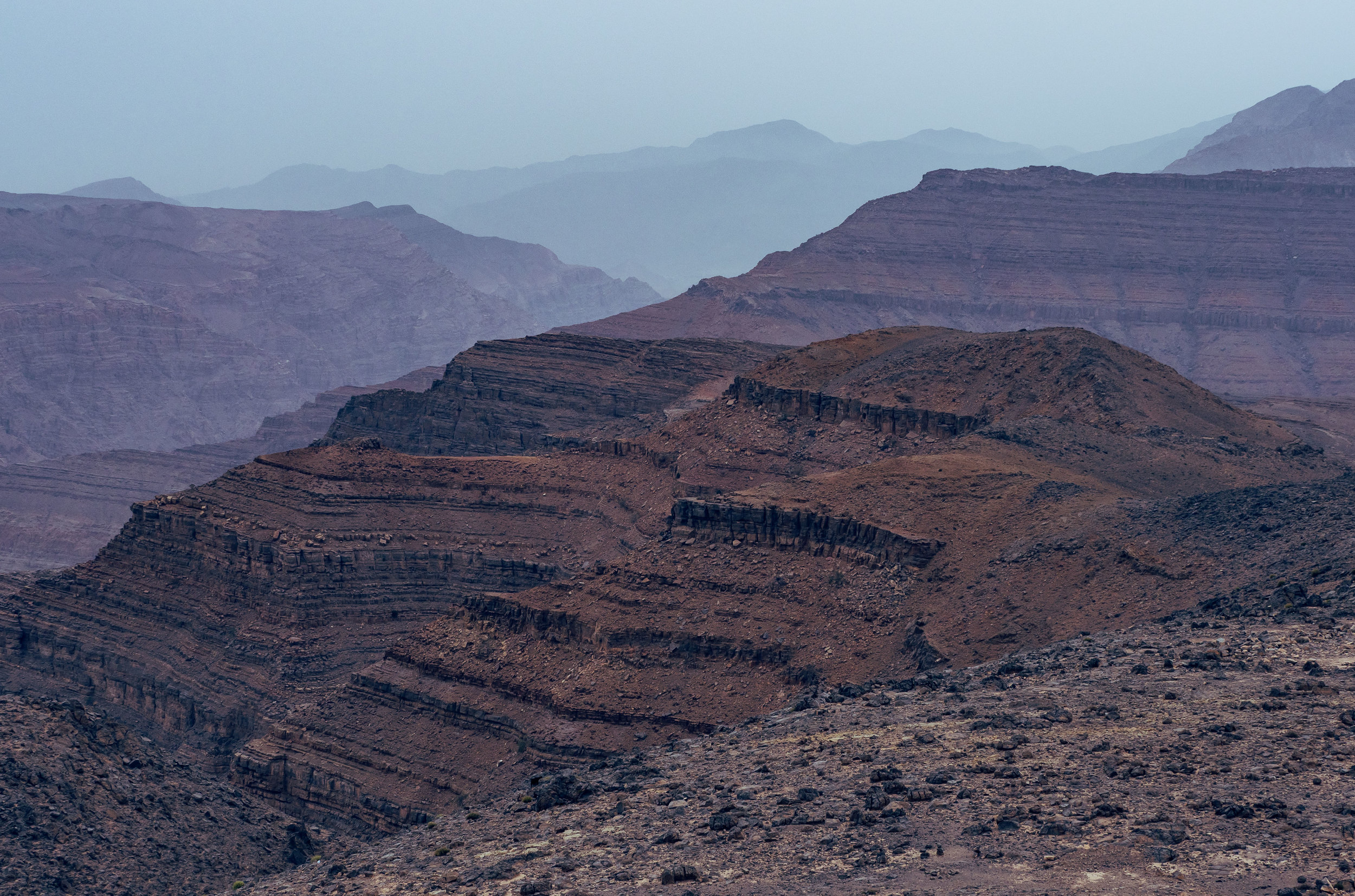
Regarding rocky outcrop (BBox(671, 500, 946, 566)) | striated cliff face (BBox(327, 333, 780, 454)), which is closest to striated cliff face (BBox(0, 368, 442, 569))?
striated cliff face (BBox(327, 333, 780, 454))

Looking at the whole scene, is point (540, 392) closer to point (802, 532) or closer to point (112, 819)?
point (802, 532)

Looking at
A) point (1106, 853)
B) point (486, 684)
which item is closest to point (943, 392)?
point (486, 684)

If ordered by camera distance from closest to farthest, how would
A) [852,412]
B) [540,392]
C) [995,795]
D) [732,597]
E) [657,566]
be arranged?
[995,795] < [732,597] < [657,566] < [852,412] < [540,392]

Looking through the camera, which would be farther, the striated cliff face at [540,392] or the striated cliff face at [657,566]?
the striated cliff face at [540,392]

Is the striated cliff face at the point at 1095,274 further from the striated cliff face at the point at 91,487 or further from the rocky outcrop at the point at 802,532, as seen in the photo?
the rocky outcrop at the point at 802,532

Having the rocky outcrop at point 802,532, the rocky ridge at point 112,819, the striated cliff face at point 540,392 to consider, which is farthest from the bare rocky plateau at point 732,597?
the striated cliff face at point 540,392

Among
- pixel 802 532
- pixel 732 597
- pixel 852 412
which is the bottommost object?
pixel 732 597

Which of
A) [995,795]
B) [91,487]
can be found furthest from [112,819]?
[91,487]
